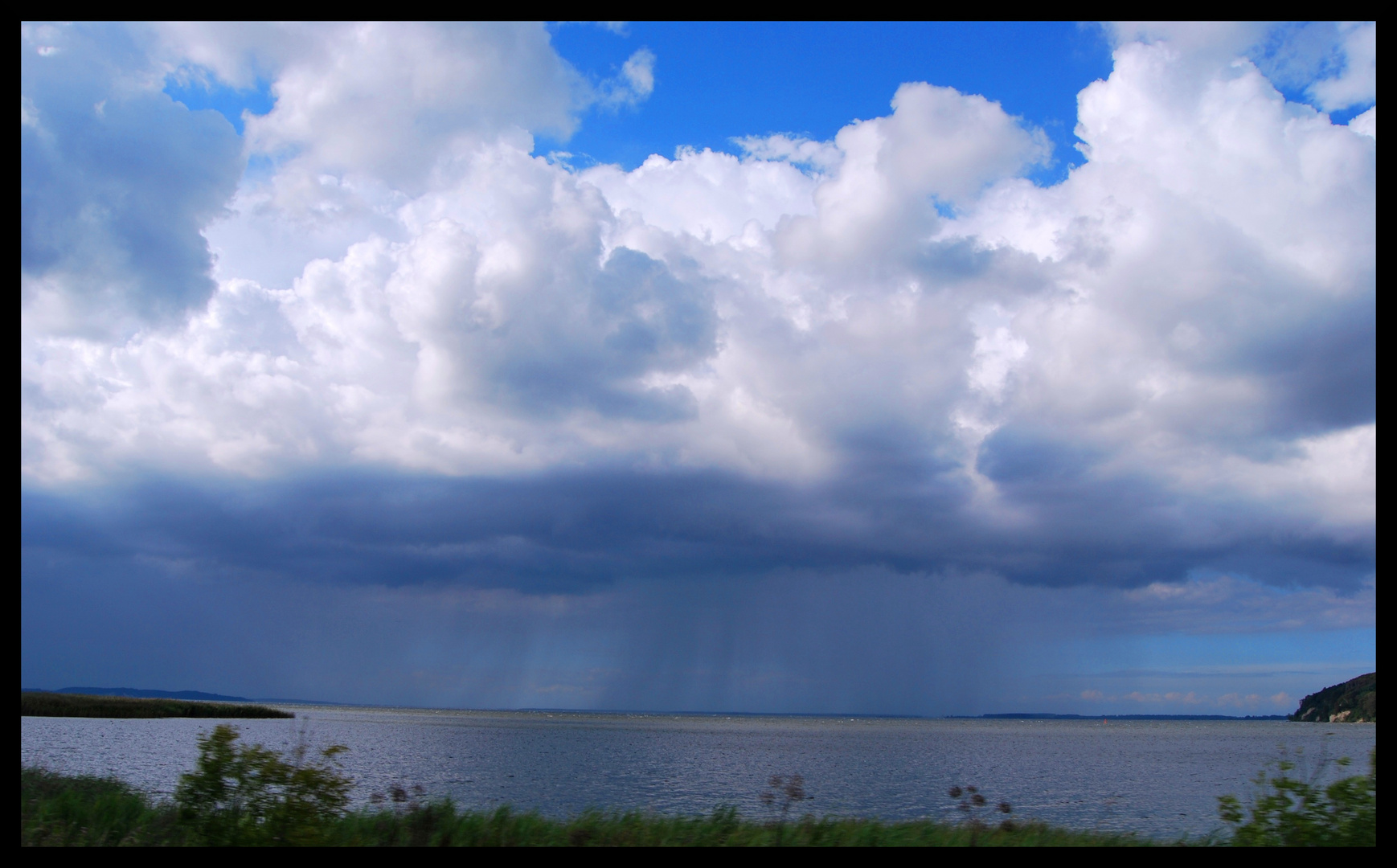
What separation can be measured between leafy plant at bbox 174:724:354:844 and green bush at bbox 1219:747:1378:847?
1688cm

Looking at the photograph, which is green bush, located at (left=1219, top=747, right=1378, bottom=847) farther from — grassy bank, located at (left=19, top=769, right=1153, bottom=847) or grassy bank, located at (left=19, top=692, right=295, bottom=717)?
grassy bank, located at (left=19, top=692, right=295, bottom=717)

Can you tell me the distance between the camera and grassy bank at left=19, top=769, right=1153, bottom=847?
1656 centimetres

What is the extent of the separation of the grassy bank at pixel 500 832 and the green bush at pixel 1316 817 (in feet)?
10.2

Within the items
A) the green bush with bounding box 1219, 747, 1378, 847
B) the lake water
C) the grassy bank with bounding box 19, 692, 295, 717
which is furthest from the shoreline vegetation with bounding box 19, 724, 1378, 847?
the grassy bank with bounding box 19, 692, 295, 717

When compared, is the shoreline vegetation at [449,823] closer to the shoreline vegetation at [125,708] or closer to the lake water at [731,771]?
the lake water at [731,771]

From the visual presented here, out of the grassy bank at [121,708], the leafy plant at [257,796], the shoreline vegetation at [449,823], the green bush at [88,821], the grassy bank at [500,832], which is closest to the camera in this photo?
the shoreline vegetation at [449,823]

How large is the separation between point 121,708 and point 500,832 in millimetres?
145762

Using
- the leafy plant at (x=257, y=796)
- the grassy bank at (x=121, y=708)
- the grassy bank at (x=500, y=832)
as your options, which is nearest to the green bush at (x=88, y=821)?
the grassy bank at (x=500, y=832)

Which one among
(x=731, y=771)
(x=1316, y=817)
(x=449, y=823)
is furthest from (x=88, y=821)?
(x=731, y=771)

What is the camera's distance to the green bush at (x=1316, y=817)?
47.6 ft

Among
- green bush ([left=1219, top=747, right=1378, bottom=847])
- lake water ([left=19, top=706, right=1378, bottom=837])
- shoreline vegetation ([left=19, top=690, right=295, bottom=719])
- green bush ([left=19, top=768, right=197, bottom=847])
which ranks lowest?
shoreline vegetation ([left=19, top=690, right=295, bottom=719])
